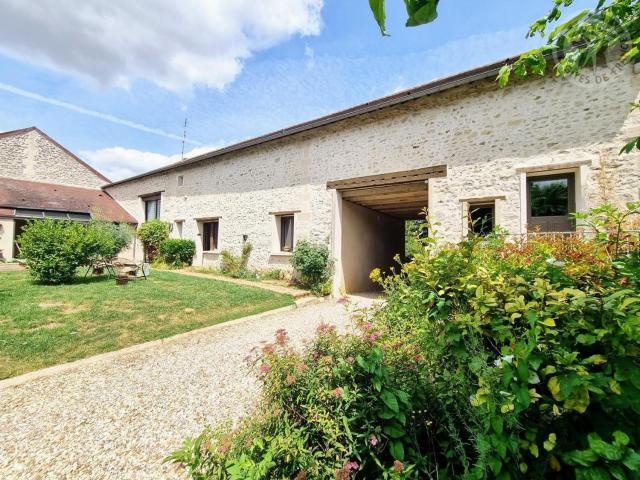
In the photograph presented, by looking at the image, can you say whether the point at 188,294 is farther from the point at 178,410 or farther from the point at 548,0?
the point at 548,0

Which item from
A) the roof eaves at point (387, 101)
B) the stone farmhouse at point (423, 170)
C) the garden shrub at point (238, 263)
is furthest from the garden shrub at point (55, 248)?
the roof eaves at point (387, 101)

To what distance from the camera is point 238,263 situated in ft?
39.9

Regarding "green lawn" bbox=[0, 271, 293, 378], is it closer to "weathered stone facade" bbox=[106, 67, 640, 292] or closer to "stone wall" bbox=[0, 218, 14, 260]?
"weathered stone facade" bbox=[106, 67, 640, 292]

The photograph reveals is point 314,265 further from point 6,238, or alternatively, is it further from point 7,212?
point 7,212

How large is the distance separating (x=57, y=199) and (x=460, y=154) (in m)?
23.6

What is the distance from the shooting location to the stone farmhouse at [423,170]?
602 centimetres

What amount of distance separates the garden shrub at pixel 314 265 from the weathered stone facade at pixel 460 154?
0.45 m

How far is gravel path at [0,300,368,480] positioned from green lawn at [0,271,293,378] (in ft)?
2.52

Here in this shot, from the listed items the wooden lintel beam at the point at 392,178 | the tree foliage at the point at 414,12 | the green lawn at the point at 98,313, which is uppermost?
the wooden lintel beam at the point at 392,178

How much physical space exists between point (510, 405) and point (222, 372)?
3667mm

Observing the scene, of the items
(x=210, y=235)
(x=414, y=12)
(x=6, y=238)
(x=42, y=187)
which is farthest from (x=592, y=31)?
(x=42, y=187)

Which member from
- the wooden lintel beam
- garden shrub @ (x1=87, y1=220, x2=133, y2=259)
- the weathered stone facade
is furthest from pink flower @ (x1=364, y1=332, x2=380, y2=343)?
garden shrub @ (x1=87, y1=220, x2=133, y2=259)

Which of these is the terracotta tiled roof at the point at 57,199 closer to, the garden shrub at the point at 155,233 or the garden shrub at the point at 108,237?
the garden shrub at the point at 108,237

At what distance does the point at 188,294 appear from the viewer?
823 centimetres
